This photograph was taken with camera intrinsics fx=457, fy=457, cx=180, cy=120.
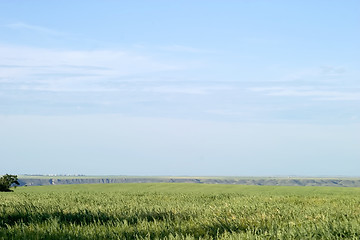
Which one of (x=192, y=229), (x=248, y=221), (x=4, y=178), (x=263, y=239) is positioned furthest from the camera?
(x=4, y=178)

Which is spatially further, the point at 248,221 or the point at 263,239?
the point at 248,221

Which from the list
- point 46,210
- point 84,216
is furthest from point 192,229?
point 46,210

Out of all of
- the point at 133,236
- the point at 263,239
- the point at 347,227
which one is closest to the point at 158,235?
the point at 133,236

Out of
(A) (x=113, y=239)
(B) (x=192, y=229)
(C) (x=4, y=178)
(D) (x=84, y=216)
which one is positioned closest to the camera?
(A) (x=113, y=239)

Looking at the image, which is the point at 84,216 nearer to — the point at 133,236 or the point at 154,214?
the point at 154,214

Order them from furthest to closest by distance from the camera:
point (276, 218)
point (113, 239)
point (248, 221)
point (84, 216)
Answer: point (84, 216) < point (276, 218) < point (248, 221) < point (113, 239)

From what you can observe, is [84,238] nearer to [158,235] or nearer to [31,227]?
[158,235]

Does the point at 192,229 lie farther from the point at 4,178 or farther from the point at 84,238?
the point at 4,178

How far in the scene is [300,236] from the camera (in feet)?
21.7

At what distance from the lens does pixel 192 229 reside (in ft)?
26.4

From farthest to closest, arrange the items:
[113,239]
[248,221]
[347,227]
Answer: [248,221], [347,227], [113,239]

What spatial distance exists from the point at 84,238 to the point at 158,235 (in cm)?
113

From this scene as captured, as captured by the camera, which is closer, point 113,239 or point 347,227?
point 113,239

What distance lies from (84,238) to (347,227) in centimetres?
418
